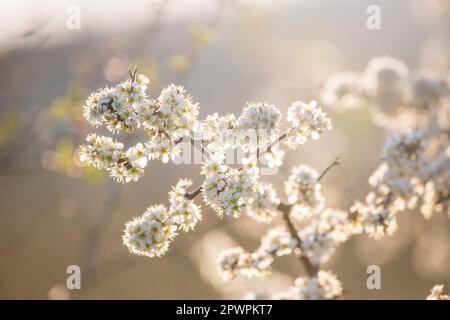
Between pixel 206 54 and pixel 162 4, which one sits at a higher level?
pixel 206 54

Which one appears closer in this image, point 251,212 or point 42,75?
point 251,212

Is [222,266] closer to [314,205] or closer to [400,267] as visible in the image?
[314,205]

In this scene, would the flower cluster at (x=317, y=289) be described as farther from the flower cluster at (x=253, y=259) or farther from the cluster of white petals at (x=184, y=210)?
the cluster of white petals at (x=184, y=210)

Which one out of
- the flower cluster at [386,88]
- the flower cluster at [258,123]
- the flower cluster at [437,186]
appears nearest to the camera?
the flower cluster at [258,123]

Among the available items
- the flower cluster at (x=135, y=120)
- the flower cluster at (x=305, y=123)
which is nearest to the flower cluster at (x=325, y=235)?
the flower cluster at (x=305, y=123)

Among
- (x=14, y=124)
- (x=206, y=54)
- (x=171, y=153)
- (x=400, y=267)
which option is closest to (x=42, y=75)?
(x=206, y=54)

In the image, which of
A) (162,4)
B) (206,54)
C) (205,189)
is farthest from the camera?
(206,54)

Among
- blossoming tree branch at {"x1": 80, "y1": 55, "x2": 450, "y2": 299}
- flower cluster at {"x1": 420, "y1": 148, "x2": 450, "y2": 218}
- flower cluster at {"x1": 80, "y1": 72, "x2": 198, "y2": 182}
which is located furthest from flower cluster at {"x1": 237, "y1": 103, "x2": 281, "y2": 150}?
flower cluster at {"x1": 420, "y1": 148, "x2": 450, "y2": 218}
